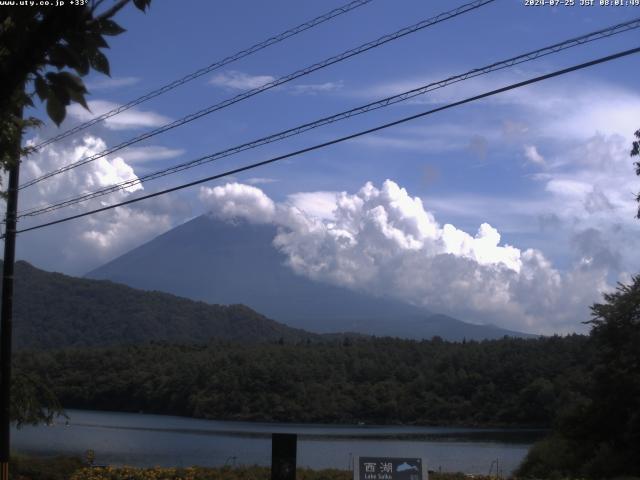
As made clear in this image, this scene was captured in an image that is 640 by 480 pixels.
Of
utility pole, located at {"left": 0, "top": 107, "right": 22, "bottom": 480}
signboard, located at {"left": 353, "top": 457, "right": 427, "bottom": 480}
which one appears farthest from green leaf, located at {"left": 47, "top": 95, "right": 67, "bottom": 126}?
utility pole, located at {"left": 0, "top": 107, "right": 22, "bottom": 480}

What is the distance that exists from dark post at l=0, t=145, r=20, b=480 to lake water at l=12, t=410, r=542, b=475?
10.4 meters

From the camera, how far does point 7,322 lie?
17734mm

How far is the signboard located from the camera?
43.0 feet

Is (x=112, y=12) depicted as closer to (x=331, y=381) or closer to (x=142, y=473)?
(x=142, y=473)

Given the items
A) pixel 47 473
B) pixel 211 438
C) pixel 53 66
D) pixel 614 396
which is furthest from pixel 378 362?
pixel 53 66

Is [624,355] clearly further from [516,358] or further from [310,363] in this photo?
[310,363]

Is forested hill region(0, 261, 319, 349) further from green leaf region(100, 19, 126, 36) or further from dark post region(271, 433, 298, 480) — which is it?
green leaf region(100, 19, 126, 36)

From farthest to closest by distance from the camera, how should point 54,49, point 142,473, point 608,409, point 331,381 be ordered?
point 331,381 < point 608,409 < point 142,473 < point 54,49

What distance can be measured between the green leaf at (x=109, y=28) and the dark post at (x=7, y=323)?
46.0 feet

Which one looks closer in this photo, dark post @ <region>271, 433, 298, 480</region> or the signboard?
the signboard

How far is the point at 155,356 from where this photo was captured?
79.5 metres

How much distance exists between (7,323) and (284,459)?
7122mm

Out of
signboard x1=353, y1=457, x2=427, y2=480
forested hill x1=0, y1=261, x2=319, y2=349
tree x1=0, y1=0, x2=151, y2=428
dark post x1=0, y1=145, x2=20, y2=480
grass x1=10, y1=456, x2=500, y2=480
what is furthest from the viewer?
forested hill x1=0, y1=261, x2=319, y2=349

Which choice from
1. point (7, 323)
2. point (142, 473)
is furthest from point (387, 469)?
point (7, 323)
